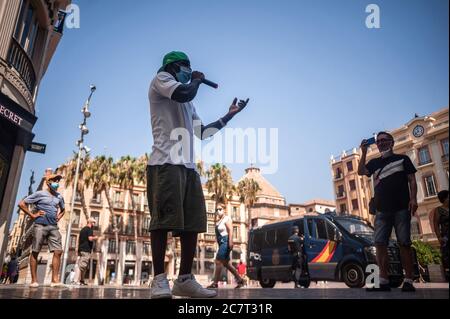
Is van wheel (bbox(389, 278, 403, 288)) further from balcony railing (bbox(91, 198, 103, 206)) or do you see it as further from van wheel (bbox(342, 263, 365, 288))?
balcony railing (bbox(91, 198, 103, 206))

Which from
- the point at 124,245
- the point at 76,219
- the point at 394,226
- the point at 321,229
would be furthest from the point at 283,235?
the point at 76,219

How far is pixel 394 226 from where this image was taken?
3.73m

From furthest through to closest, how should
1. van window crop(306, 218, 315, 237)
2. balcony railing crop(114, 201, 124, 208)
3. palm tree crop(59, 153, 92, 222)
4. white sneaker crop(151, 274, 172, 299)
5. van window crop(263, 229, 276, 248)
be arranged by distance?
balcony railing crop(114, 201, 124, 208)
palm tree crop(59, 153, 92, 222)
van window crop(263, 229, 276, 248)
van window crop(306, 218, 315, 237)
white sneaker crop(151, 274, 172, 299)

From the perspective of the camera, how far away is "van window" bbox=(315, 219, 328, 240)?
9.35 m

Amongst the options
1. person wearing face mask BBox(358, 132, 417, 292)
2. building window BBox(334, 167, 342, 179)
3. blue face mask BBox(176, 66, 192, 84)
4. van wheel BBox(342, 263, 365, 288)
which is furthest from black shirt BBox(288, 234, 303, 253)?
building window BBox(334, 167, 342, 179)

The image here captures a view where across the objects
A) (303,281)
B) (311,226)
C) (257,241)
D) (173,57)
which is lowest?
(303,281)

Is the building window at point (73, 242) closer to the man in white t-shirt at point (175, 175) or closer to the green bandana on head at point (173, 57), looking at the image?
the man in white t-shirt at point (175, 175)

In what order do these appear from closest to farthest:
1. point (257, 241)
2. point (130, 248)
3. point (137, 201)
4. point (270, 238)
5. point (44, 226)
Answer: point (44, 226)
point (270, 238)
point (257, 241)
point (130, 248)
point (137, 201)

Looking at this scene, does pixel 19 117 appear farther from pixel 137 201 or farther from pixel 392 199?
pixel 137 201

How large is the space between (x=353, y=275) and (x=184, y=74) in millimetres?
7280

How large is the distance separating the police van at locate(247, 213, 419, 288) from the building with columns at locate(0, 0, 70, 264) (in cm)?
811

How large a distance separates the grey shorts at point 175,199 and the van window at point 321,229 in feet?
24.4

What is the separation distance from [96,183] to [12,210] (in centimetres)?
2552
